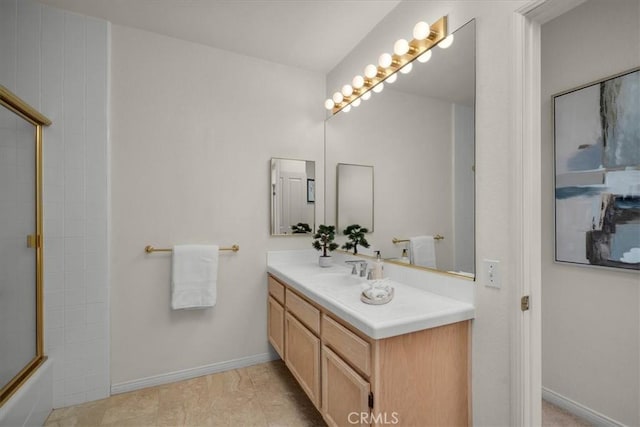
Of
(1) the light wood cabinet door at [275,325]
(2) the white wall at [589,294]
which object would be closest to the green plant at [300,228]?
(1) the light wood cabinet door at [275,325]

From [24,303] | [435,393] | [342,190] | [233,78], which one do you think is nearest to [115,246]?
[24,303]

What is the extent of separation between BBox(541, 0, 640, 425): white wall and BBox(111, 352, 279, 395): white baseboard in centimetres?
204

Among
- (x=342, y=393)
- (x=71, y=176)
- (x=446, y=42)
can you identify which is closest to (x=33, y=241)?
(x=71, y=176)

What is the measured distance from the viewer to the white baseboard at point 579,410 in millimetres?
1725

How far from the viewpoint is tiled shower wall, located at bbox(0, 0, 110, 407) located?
1.93 meters

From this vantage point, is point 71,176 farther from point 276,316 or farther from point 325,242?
point 325,242

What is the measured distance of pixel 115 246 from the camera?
2135mm

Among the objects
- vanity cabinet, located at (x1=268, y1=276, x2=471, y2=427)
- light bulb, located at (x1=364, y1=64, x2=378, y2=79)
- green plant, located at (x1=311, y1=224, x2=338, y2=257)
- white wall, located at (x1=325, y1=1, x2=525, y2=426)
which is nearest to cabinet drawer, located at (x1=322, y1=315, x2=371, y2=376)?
vanity cabinet, located at (x1=268, y1=276, x2=471, y2=427)

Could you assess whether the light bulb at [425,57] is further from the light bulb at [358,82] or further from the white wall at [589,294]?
the white wall at [589,294]

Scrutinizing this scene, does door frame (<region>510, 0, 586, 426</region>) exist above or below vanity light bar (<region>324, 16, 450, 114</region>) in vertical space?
below

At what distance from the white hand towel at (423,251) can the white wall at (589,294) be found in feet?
2.96

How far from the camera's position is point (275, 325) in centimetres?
240

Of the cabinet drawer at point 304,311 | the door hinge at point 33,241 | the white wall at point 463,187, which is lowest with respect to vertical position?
the cabinet drawer at point 304,311

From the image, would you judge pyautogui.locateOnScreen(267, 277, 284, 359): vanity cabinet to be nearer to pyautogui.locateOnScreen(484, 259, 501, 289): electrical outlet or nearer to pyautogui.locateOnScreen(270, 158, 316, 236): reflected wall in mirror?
pyautogui.locateOnScreen(270, 158, 316, 236): reflected wall in mirror
